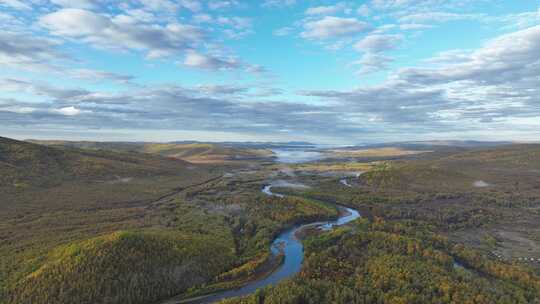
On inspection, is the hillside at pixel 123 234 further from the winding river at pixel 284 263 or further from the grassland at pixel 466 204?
the grassland at pixel 466 204

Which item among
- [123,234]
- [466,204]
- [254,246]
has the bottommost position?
[254,246]

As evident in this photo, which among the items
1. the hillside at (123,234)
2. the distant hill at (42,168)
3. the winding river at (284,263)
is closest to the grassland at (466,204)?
the winding river at (284,263)

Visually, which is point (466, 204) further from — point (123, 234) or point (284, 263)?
point (123, 234)

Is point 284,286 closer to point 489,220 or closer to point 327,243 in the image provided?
point 327,243

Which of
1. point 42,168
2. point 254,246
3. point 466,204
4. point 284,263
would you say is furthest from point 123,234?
point 42,168

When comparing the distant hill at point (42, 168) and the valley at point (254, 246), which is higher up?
the distant hill at point (42, 168)

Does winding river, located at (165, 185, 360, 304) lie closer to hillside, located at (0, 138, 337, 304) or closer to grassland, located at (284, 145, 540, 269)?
hillside, located at (0, 138, 337, 304)

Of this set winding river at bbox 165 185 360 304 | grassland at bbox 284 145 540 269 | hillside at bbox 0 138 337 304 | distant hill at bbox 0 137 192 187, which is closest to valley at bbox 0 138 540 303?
hillside at bbox 0 138 337 304

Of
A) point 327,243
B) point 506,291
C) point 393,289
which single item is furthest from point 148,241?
point 506,291

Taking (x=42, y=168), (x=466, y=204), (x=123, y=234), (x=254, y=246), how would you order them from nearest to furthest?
(x=123, y=234) → (x=254, y=246) → (x=466, y=204) → (x=42, y=168)
